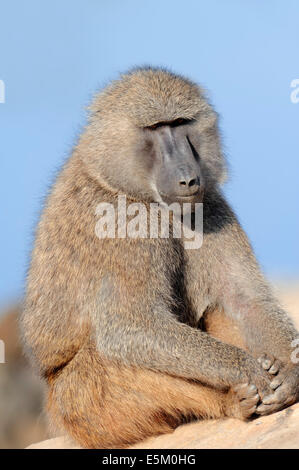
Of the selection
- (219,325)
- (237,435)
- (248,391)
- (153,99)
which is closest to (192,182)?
(153,99)

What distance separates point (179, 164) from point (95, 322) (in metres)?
1.22

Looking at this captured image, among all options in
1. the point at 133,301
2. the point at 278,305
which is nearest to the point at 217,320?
the point at 278,305

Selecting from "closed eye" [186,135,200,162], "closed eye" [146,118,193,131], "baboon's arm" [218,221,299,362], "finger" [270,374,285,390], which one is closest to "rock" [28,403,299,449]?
"finger" [270,374,285,390]

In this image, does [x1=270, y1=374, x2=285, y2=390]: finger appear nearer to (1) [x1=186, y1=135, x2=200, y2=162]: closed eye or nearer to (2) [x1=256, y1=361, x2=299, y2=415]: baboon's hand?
(2) [x1=256, y1=361, x2=299, y2=415]: baboon's hand

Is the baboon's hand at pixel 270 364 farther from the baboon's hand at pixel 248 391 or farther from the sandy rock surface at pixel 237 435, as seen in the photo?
the sandy rock surface at pixel 237 435

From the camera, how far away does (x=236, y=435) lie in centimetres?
543

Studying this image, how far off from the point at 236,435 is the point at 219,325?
1098 mm

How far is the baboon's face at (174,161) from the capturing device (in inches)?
222

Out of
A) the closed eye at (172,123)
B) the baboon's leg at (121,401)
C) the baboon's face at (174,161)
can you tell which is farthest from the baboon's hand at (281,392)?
the closed eye at (172,123)

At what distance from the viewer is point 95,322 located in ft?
19.0

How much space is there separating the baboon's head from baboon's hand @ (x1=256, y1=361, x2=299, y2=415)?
131 cm

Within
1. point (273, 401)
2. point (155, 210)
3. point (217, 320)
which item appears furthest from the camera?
point (217, 320)
